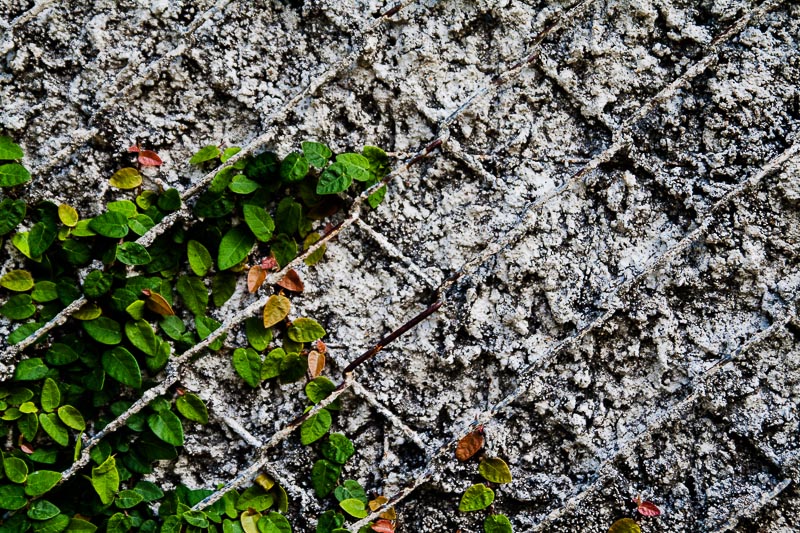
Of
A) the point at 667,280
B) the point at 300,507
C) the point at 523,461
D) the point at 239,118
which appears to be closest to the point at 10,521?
the point at 300,507

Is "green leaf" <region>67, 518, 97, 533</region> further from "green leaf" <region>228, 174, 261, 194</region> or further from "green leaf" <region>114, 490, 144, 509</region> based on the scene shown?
"green leaf" <region>228, 174, 261, 194</region>

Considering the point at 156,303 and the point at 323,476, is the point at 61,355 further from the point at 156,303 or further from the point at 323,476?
the point at 323,476

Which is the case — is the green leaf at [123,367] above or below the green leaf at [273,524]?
above

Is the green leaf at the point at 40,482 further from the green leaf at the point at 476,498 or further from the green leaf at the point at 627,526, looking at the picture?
the green leaf at the point at 627,526

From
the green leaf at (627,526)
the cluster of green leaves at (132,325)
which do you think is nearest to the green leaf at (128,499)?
the cluster of green leaves at (132,325)

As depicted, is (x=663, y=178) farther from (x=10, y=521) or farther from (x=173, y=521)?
(x=10, y=521)

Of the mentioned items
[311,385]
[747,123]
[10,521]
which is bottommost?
[10,521]
